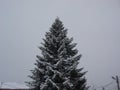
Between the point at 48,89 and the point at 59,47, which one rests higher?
the point at 59,47

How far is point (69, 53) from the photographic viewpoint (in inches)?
546

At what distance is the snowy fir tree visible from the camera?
12.7 metres

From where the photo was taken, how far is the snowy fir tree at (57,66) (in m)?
12.7

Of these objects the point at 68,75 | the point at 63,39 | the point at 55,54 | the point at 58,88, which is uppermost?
the point at 63,39

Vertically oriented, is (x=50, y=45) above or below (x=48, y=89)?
above

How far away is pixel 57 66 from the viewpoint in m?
12.9

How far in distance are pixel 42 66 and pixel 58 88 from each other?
1.92 metres

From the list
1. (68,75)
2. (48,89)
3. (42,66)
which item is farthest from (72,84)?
(42,66)

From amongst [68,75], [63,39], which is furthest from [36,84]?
[63,39]

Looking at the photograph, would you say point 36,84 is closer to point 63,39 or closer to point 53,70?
point 53,70

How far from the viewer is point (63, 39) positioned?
45.4 feet

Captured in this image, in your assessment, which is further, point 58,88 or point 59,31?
point 59,31

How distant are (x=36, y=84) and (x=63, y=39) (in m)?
3.46

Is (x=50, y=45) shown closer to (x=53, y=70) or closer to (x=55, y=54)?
(x=55, y=54)
